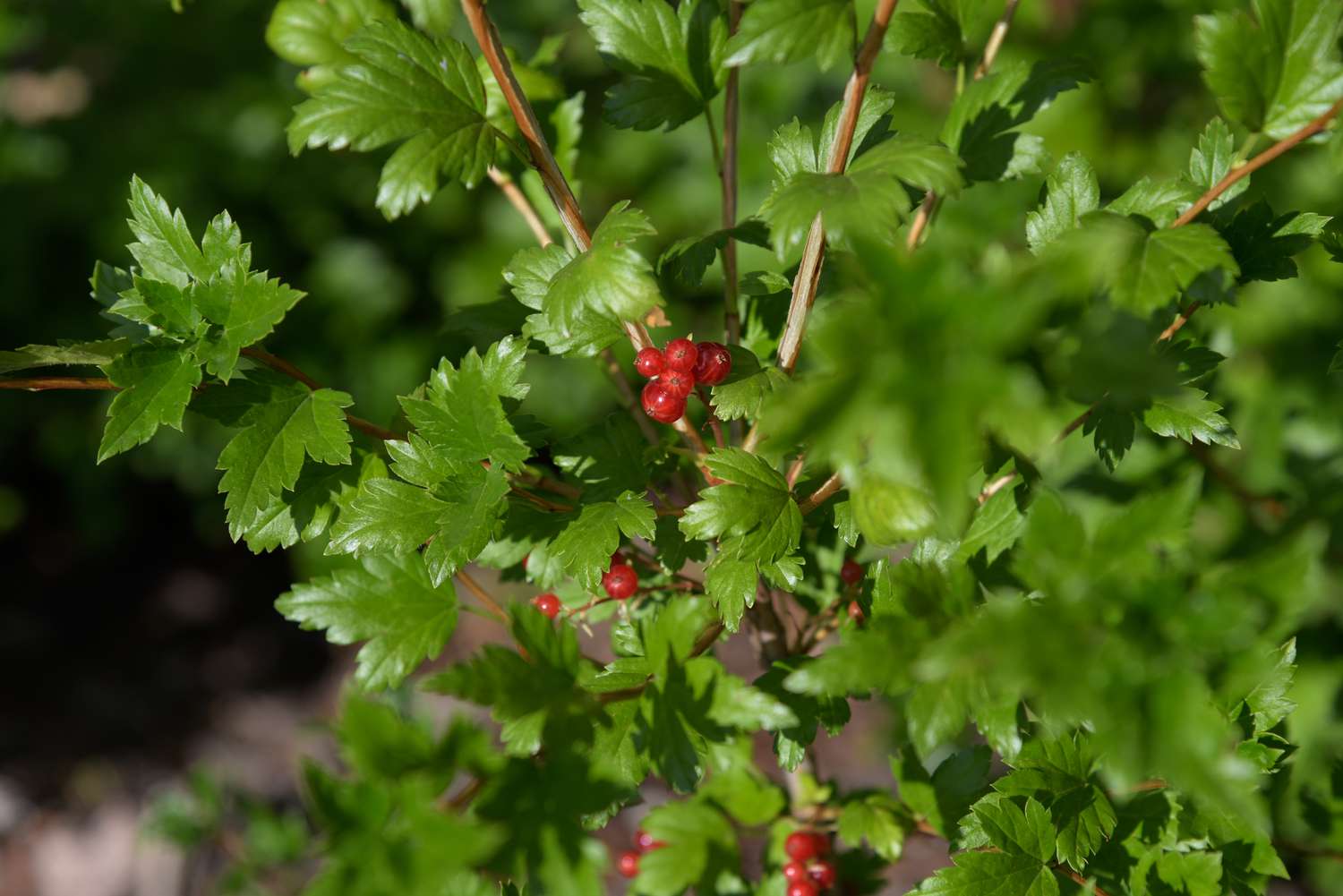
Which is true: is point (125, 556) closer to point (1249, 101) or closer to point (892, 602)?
point (892, 602)

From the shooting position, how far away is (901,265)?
0.73 meters

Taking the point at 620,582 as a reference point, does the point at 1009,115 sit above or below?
above

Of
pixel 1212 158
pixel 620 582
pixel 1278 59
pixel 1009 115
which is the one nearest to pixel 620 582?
pixel 620 582

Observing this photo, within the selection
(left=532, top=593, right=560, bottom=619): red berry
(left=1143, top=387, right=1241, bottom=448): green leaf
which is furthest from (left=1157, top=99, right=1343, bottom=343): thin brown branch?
(left=532, top=593, right=560, bottom=619): red berry

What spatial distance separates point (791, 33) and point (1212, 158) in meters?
0.59

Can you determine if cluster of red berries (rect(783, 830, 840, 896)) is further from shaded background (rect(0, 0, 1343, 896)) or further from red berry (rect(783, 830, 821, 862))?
shaded background (rect(0, 0, 1343, 896))

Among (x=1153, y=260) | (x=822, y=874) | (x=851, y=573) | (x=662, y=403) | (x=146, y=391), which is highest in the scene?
(x=146, y=391)

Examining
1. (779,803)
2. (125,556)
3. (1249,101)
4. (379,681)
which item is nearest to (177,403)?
(379,681)

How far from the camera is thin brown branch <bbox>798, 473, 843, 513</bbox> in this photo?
1.14 m

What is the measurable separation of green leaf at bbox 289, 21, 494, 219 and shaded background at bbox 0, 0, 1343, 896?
211 cm

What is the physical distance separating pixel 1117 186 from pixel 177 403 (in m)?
3.20

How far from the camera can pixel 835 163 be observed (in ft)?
3.70

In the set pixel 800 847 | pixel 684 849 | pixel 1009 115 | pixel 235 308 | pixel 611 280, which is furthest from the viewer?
pixel 800 847

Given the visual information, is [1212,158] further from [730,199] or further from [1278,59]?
[730,199]
